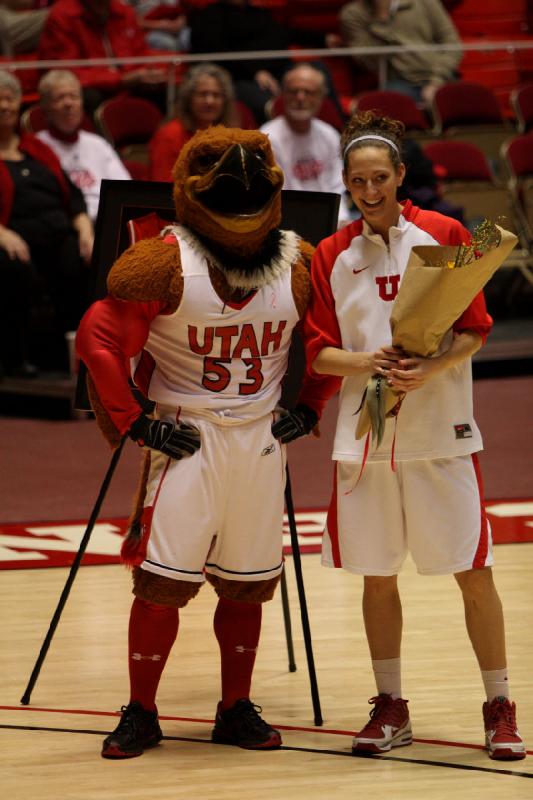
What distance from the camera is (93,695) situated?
3963mm

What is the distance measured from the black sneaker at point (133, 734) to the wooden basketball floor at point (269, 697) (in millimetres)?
28

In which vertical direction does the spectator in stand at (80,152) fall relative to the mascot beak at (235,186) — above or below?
above

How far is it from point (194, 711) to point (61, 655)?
2.09ft

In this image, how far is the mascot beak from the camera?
346 cm

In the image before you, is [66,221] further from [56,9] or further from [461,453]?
[461,453]

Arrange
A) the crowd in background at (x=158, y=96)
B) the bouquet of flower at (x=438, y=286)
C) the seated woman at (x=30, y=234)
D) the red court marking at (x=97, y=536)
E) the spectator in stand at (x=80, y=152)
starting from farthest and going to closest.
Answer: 1. the spectator in stand at (x=80, y=152)
2. the crowd in background at (x=158, y=96)
3. the seated woman at (x=30, y=234)
4. the red court marking at (x=97, y=536)
5. the bouquet of flower at (x=438, y=286)

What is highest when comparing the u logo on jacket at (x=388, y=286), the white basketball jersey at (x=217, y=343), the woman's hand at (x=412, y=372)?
the u logo on jacket at (x=388, y=286)

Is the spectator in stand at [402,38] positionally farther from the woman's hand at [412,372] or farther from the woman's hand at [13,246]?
the woman's hand at [412,372]

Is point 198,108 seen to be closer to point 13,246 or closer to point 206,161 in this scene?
point 13,246

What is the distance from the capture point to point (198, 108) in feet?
23.8

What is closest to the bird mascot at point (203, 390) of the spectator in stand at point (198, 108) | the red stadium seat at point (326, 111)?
the spectator in stand at point (198, 108)

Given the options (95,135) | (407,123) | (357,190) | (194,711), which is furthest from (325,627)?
(407,123)

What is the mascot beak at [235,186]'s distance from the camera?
3.46 metres

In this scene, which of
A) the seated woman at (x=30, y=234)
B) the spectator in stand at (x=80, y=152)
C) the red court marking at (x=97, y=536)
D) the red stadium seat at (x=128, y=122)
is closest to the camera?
the red court marking at (x=97, y=536)
